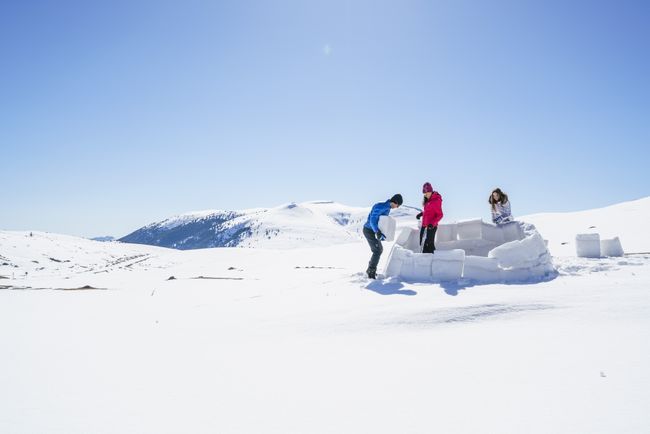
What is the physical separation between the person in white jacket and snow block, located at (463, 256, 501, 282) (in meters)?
2.34

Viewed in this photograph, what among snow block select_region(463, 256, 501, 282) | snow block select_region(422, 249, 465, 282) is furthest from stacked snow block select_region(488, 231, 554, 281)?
snow block select_region(422, 249, 465, 282)

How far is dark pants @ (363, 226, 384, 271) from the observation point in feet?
27.5

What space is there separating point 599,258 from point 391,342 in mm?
7630

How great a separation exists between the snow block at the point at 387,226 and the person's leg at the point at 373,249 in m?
0.25

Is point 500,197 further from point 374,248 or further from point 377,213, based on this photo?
point 374,248

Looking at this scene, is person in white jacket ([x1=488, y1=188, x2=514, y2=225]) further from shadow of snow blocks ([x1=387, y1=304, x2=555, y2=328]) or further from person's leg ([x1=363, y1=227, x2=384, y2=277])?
shadow of snow blocks ([x1=387, y1=304, x2=555, y2=328])

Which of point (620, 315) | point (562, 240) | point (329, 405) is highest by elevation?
point (562, 240)

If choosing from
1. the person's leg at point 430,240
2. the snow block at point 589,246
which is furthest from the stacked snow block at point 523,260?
the snow block at point 589,246

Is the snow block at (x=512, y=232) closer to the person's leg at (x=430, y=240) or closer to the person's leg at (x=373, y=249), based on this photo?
the person's leg at (x=430, y=240)

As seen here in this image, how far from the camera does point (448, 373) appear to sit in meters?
3.21

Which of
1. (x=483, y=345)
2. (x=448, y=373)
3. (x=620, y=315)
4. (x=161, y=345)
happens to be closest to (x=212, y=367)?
(x=161, y=345)

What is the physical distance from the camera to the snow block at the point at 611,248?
9.65 m

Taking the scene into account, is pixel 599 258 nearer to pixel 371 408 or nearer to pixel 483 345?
pixel 483 345

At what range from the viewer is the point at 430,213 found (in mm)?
8656
